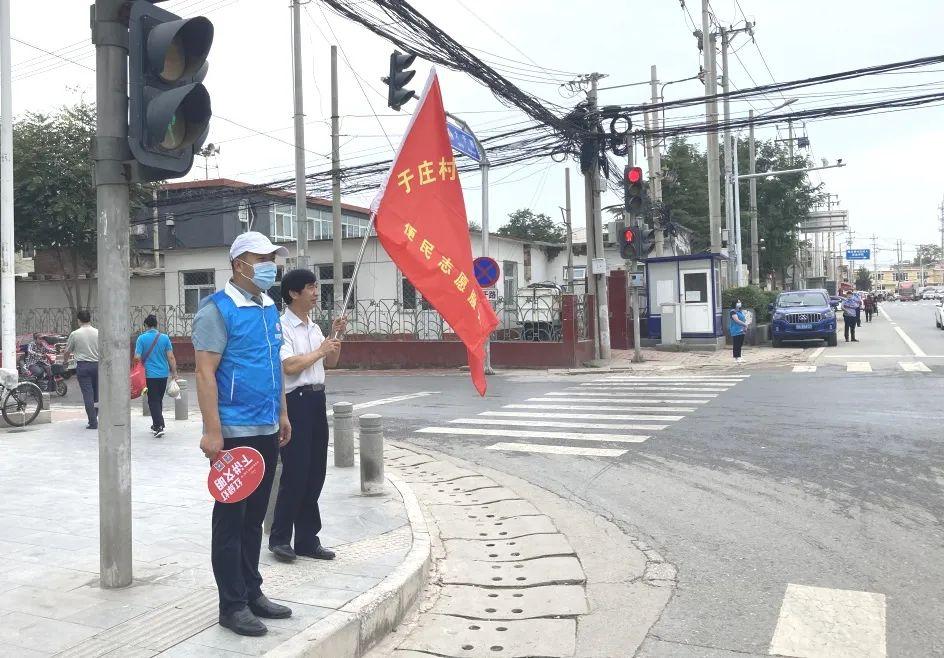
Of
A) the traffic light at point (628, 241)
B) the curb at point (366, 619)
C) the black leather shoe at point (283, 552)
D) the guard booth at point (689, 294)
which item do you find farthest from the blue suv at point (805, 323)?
the black leather shoe at point (283, 552)

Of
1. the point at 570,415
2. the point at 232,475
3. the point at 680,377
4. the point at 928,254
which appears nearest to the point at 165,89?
the point at 232,475

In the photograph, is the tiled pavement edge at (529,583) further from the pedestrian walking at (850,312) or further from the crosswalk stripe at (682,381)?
the pedestrian walking at (850,312)

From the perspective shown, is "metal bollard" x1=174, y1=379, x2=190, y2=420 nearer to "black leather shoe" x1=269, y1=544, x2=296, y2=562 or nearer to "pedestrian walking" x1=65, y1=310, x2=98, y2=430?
"pedestrian walking" x1=65, y1=310, x2=98, y2=430

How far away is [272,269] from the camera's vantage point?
405 cm

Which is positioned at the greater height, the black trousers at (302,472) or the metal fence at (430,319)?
the metal fence at (430,319)

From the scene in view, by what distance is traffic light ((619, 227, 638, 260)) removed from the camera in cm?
1895

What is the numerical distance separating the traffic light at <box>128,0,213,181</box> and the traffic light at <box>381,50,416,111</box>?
9221 mm

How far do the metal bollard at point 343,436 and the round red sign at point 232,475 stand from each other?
4.37 meters

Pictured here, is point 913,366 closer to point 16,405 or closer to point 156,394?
point 156,394

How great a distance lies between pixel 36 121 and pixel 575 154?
17.5m

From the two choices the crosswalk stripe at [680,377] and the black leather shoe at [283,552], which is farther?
the crosswalk stripe at [680,377]

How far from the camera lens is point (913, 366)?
56.1ft

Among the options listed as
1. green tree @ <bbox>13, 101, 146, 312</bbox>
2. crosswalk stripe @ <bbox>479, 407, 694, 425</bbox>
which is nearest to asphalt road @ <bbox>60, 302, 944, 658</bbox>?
crosswalk stripe @ <bbox>479, 407, 694, 425</bbox>

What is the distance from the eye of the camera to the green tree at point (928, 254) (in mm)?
158875
